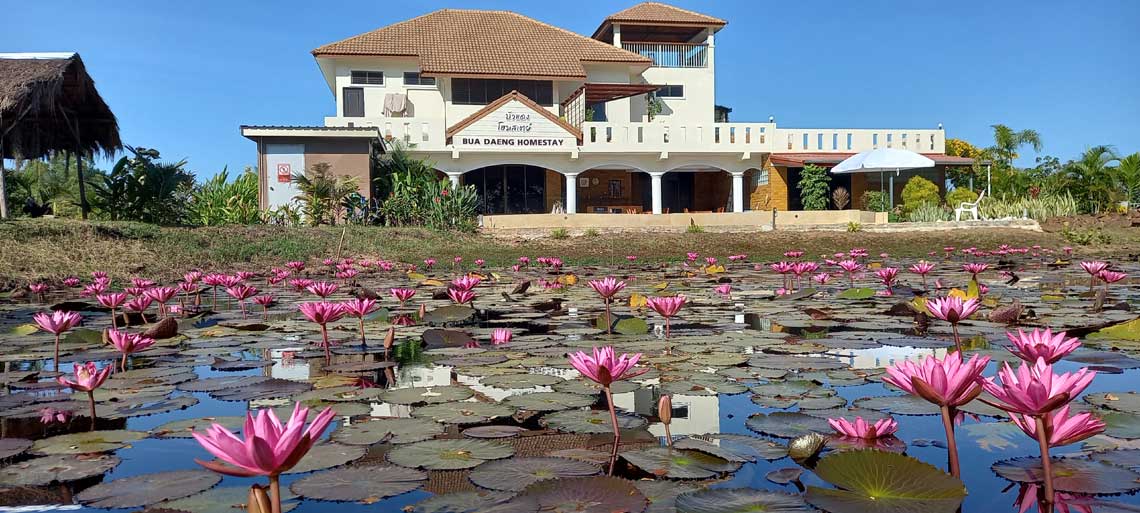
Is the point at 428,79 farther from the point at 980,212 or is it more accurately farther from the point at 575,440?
the point at 575,440

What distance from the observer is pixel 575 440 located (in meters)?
1.91

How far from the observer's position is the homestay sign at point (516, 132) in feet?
65.1

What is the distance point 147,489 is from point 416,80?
21.5 metres

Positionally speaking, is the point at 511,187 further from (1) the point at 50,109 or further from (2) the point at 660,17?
(1) the point at 50,109

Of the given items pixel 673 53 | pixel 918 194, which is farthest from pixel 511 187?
pixel 918 194

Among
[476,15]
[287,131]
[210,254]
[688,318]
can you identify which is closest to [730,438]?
[688,318]

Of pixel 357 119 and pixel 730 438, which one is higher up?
pixel 357 119

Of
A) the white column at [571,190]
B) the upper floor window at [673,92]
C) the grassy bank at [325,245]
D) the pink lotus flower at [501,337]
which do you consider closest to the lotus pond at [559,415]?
the pink lotus flower at [501,337]

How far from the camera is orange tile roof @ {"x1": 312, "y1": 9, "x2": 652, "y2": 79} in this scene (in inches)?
840

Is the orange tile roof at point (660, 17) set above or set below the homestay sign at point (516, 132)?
above

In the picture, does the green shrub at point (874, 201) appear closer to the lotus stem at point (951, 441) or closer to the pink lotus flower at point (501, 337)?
the pink lotus flower at point (501, 337)

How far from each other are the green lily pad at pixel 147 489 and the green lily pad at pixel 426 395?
0.76m

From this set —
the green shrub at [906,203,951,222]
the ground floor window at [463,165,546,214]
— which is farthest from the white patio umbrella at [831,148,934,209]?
the ground floor window at [463,165,546,214]

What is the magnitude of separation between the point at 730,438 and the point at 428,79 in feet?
70.4
